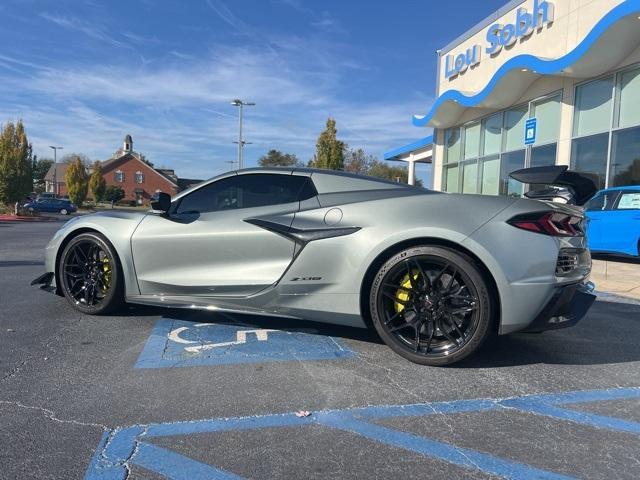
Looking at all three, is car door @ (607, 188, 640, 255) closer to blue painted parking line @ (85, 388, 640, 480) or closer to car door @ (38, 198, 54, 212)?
blue painted parking line @ (85, 388, 640, 480)

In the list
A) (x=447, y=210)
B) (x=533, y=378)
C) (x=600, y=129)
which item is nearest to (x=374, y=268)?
(x=447, y=210)

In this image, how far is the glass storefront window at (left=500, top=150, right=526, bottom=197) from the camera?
13.6 meters

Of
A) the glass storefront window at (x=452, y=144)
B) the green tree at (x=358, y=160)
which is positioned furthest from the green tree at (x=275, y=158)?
the glass storefront window at (x=452, y=144)

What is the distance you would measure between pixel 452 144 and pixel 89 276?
15613 mm

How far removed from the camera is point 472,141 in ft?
54.2

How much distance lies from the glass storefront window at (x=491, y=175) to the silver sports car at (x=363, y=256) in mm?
11489

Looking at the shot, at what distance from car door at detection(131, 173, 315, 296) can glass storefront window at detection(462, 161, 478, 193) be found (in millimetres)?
13325

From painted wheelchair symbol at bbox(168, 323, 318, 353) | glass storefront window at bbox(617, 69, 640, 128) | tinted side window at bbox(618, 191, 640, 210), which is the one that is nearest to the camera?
painted wheelchair symbol at bbox(168, 323, 318, 353)

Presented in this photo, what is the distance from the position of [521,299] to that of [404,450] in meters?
1.43

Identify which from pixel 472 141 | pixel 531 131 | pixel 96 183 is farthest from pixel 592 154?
pixel 96 183

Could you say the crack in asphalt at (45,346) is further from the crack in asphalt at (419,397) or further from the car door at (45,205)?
the car door at (45,205)

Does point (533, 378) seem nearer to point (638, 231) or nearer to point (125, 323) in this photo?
point (125, 323)

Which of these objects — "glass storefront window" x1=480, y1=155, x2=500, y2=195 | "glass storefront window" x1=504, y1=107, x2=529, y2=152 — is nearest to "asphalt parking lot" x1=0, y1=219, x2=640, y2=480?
"glass storefront window" x1=504, y1=107, x2=529, y2=152

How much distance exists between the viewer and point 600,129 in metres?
11.0
